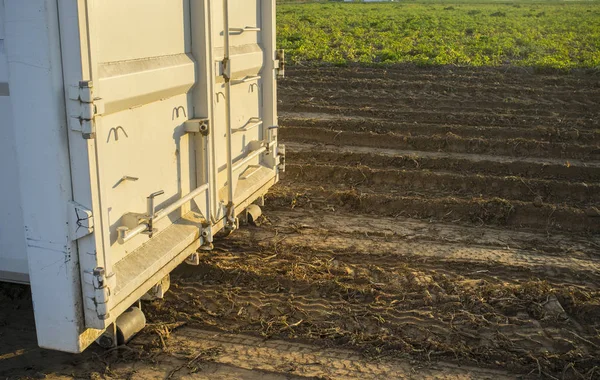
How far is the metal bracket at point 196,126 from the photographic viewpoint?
173 inches

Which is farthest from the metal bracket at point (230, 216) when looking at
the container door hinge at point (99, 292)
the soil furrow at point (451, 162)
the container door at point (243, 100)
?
the soil furrow at point (451, 162)

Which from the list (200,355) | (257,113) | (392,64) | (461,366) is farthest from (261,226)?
(392,64)

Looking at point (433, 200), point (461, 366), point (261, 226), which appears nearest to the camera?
point (461, 366)

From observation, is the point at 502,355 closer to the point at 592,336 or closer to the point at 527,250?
the point at 592,336

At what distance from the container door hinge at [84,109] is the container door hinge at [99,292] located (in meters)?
0.74

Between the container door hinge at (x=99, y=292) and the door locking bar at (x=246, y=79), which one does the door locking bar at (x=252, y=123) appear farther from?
the container door hinge at (x=99, y=292)

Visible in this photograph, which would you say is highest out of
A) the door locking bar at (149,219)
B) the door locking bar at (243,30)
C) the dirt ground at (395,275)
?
the door locking bar at (243,30)

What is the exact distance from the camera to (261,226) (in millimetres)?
6508

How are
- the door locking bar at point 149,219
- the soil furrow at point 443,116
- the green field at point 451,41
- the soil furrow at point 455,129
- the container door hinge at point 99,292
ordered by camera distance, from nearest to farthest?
the container door hinge at point 99,292 < the door locking bar at point 149,219 < the soil furrow at point 455,129 < the soil furrow at point 443,116 < the green field at point 451,41

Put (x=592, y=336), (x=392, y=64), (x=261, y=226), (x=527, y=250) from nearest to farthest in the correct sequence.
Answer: (x=592, y=336), (x=527, y=250), (x=261, y=226), (x=392, y=64)

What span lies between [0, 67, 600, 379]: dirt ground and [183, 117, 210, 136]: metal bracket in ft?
4.45

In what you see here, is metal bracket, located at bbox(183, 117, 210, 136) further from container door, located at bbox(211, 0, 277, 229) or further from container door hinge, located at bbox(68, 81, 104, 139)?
container door hinge, located at bbox(68, 81, 104, 139)

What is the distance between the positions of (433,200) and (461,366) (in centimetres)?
331

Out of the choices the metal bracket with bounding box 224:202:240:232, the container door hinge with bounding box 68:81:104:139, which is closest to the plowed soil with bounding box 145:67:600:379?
the metal bracket with bounding box 224:202:240:232
